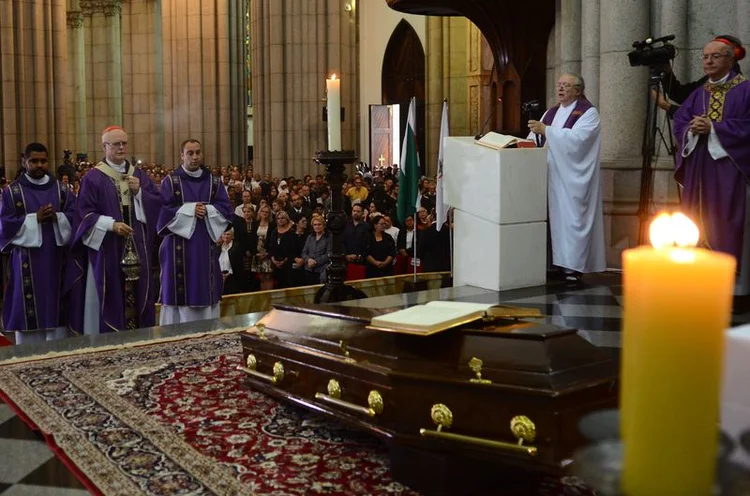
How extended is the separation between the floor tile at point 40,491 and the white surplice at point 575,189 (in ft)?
14.1

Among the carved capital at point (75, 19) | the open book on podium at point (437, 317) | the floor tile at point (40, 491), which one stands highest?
the carved capital at point (75, 19)

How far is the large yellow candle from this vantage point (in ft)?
2.74

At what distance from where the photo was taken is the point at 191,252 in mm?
7164

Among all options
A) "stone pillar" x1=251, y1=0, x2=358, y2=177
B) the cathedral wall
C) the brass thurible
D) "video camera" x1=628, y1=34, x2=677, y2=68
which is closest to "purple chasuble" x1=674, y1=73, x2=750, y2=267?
"video camera" x1=628, y1=34, x2=677, y2=68

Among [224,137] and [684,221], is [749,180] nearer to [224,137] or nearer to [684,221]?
[684,221]

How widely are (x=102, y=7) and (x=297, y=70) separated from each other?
2305cm

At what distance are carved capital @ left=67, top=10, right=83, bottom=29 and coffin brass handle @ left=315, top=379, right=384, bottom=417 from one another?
39.8 metres

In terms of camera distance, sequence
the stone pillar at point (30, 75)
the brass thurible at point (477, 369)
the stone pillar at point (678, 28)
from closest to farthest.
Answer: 1. the brass thurible at point (477, 369)
2. the stone pillar at point (678, 28)
3. the stone pillar at point (30, 75)

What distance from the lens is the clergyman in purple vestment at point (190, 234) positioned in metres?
7.07

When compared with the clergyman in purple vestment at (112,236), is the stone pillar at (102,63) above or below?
above

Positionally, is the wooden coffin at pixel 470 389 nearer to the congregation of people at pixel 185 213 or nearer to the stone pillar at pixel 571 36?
the congregation of people at pixel 185 213

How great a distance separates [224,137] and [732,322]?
77.5ft

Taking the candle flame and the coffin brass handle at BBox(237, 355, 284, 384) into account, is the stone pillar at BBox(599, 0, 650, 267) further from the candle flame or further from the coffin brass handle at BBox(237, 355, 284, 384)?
the candle flame

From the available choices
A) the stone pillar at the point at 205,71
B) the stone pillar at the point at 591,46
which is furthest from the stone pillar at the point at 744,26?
the stone pillar at the point at 205,71
